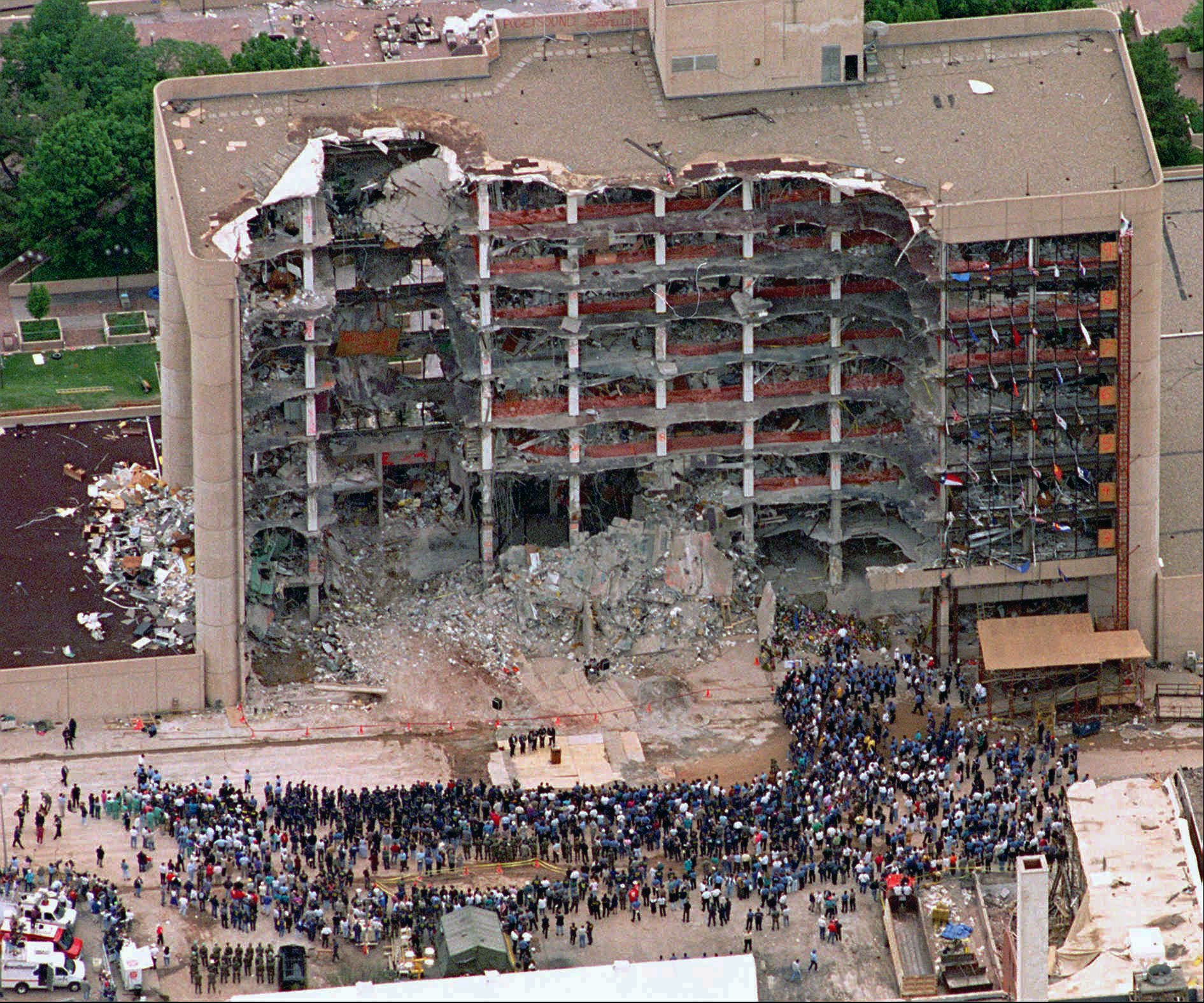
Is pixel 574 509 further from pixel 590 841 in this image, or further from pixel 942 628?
pixel 590 841

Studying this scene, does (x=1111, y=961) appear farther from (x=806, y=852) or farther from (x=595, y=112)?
(x=595, y=112)

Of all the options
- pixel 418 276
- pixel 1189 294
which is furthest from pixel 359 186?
pixel 1189 294

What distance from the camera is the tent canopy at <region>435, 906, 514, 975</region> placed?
6029 inches

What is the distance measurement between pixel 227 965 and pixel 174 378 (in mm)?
38403

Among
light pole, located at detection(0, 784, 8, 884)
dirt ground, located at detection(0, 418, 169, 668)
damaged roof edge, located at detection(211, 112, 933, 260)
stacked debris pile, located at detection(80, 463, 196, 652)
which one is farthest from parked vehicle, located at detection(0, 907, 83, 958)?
damaged roof edge, located at detection(211, 112, 933, 260)

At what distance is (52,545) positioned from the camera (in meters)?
181

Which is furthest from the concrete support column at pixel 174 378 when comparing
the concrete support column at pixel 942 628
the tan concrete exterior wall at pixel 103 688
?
the concrete support column at pixel 942 628

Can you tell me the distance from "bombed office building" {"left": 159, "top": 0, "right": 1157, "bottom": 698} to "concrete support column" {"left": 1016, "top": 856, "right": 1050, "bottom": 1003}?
27955mm

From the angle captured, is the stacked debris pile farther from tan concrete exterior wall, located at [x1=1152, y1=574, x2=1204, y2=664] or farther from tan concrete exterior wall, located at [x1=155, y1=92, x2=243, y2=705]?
tan concrete exterior wall, located at [x1=1152, y1=574, x2=1204, y2=664]

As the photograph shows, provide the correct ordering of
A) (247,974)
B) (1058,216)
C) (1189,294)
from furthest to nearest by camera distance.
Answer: (1189,294) → (1058,216) → (247,974)

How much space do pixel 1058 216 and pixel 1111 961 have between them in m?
33.8

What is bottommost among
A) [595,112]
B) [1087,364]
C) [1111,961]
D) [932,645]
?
[1111,961]

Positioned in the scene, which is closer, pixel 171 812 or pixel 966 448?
pixel 171 812

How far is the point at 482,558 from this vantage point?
592 ft
